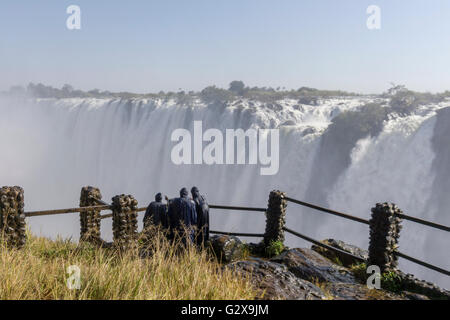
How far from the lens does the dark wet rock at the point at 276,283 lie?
4.18 meters

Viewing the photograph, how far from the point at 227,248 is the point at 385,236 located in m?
2.83

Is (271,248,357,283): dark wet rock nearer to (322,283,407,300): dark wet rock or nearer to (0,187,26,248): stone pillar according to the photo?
(322,283,407,300): dark wet rock

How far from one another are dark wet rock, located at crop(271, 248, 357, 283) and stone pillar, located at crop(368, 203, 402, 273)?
553 mm

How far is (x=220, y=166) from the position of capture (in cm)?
4025

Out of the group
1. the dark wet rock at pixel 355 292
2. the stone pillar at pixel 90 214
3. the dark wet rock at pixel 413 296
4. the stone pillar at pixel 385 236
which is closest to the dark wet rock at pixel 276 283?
the dark wet rock at pixel 355 292

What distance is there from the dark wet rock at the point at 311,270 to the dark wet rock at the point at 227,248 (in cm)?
110

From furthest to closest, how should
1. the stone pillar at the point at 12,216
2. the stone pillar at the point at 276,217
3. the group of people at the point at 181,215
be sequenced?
the stone pillar at the point at 276,217
the group of people at the point at 181,215
the stone pillar at the point at 12,216

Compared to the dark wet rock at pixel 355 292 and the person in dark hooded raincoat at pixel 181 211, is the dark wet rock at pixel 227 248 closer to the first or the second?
the person in dark hooded raincoat at pixel 181 211

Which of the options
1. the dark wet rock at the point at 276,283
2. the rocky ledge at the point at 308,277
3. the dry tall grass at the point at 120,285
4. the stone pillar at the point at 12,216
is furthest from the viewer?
the stone pillar at the point at 12,216

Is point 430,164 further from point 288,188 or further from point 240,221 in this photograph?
point 240,221

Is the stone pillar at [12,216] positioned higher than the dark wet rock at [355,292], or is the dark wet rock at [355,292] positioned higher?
the stone pillar at [12,216]
